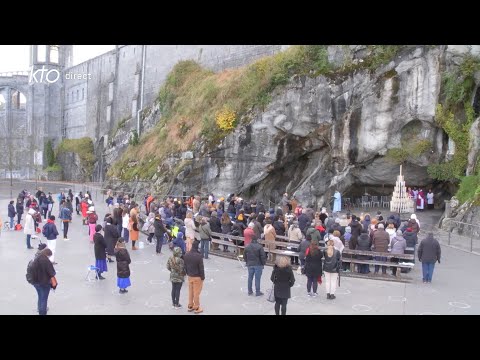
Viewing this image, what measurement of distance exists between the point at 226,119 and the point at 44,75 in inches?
1771

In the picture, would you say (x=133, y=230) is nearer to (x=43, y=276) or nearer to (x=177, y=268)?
(x=177, y=268)

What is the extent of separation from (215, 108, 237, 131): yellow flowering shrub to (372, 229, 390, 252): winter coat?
1534cm

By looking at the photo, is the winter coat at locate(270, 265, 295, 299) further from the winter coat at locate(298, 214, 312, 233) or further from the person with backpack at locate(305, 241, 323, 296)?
the winter coat at locate(298, 214, 312, 233)

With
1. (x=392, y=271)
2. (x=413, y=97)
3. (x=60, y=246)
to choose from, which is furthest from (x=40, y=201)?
(x=413, y=97)

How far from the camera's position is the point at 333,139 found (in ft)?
82.7

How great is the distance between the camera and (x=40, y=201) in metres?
22.6

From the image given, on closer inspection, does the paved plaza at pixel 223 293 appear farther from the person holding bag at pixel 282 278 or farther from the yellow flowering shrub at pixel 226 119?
the yellow flowering shrub at pixel 226 119

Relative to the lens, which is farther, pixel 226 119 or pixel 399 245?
pixel 226 119

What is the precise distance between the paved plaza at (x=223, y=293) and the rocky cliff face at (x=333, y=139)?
33.1 ft

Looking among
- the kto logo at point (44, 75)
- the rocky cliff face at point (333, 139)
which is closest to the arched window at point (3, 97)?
the kto logo at point (44, 75)

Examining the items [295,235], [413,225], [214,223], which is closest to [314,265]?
[295,235]

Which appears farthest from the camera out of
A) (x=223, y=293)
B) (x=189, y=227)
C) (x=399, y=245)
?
(x=189, y=227)
